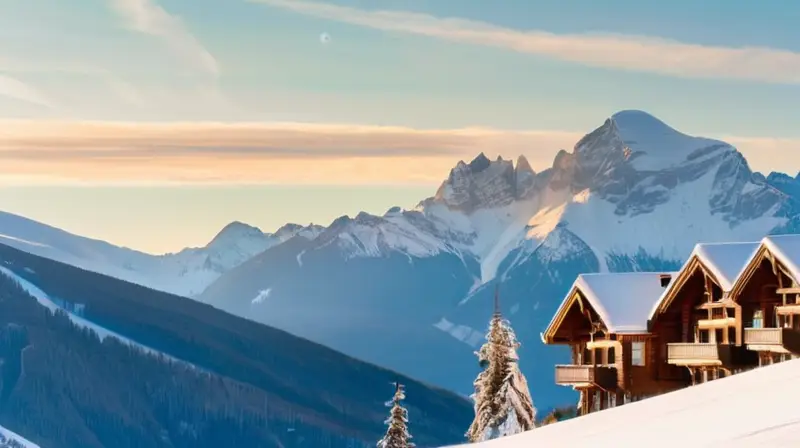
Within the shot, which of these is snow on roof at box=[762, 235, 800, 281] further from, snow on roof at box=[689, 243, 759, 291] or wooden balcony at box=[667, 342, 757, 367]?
wooden balcony at box=[667, 342, 757, 367]

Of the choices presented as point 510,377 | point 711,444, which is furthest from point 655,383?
point 711,444

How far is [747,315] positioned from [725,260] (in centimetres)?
193

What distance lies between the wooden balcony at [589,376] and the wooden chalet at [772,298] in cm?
857

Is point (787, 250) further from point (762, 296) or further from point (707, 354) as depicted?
point (707, 354)

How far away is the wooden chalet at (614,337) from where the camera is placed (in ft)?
236

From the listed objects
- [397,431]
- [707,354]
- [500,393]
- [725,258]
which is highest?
[725,258]

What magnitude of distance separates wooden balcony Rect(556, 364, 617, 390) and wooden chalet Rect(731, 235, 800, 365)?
8.57 metres

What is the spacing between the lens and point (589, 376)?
74.1 meters

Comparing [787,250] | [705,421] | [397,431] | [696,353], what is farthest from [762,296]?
[705,421]

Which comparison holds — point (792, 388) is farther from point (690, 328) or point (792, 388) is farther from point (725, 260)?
point (690, 328)

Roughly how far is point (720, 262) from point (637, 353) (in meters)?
7.90

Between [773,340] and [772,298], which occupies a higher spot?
[772,298]

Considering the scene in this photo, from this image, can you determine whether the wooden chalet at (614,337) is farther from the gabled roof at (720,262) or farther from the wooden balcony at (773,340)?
the wooden balcony at (773,340)

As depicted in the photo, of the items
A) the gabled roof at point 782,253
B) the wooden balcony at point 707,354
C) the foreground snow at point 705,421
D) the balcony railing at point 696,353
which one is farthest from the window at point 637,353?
the foreground snow at point 705,421
